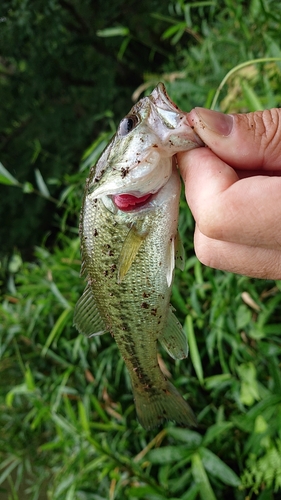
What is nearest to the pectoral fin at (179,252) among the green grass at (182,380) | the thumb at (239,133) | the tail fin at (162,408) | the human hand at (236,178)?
the human hand at (236,178)

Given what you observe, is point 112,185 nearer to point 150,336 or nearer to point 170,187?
point 170,187

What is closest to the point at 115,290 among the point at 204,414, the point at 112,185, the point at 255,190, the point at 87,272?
the point at 87,272

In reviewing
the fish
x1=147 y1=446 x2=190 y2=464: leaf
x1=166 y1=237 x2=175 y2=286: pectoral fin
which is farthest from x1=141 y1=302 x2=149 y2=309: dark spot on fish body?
x1=147 y1=446 x2=190 y2=464: leaf

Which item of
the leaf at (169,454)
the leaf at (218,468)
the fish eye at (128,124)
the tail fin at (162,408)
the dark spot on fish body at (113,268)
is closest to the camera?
the fish eye at (128,124)

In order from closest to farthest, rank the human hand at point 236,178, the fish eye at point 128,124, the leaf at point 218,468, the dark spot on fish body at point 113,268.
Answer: the human hand at point 236,178 < the fish eye at point 128,124 < the dark spot on fish body at point 113,268 < the leaf at point 218,468

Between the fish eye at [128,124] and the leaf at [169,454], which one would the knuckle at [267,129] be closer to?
the fish eye at [128,124]

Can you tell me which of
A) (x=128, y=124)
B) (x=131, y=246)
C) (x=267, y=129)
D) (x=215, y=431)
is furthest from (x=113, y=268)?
(x=215, y=431)

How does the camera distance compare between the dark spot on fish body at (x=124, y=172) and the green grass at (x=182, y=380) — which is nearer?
the dark spot on fish body at (x=124, y=172)

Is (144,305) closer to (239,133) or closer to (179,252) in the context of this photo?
(179,252)

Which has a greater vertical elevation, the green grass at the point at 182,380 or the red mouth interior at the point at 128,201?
the red mouth interior at the point at 128,201
